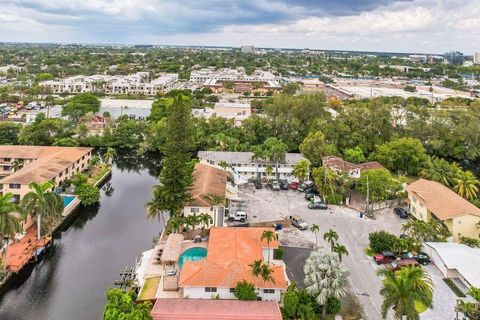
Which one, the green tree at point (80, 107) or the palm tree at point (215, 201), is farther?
the green tree at point (80, 107)

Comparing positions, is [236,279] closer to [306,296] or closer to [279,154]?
[306,296]

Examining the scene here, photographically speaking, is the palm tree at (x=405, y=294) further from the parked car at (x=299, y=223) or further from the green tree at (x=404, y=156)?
the green tree at (x=404, y=156)

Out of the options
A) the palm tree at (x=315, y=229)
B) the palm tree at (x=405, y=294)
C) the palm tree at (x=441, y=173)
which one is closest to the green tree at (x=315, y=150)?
the palm tree at (x=441, y=173)

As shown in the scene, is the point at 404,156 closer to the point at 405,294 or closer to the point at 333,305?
the point at 333,305

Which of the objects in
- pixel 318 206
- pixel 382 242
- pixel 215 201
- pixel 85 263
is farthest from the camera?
pixel 318 206

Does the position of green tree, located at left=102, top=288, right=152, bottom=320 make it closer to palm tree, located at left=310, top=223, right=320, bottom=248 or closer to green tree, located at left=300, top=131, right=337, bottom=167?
palm tree, located at left=310, top=223, right=320, bottom=248

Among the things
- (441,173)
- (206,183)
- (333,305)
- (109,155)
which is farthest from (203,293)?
(109,155)
